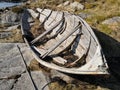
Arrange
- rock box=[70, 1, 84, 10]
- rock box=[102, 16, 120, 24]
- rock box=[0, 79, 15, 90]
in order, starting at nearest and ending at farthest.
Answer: rock box=[0, 79, 15, 90]
rock box=[102, 16, 120, 24]
rock box=[70, 1, 84, 10]

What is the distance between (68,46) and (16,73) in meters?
3.21

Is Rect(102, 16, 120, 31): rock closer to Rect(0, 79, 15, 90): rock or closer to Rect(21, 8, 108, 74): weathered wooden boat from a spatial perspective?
Rect(21, 8, 108, 74): weathered wooden boat

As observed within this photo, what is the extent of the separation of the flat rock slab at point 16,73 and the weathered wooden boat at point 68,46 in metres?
0.69

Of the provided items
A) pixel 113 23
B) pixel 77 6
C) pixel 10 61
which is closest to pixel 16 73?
pixel 10 61

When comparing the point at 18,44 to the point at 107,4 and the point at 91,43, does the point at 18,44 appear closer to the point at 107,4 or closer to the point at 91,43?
the point at 91,43

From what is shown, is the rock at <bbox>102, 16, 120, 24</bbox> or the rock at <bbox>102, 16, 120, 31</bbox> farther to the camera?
the rock at <bbox>102, 16, 120, 24</bbox>

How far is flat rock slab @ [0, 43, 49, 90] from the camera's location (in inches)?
534

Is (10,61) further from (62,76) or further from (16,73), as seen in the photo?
(62,76)

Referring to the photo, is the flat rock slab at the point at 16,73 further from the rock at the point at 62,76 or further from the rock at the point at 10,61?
the rock at the point at 62,76

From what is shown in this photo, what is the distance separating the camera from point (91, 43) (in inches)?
558

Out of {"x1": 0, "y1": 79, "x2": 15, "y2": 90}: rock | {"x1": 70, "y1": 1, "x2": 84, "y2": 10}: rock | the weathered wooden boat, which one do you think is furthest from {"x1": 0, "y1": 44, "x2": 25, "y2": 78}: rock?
{"x1": 70, "y1": 1, "x2": 84, "y2": 10}: rock

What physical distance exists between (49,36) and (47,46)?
49.2 inches

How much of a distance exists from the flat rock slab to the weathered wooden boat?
69 centimetres

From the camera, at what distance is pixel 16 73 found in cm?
1489
